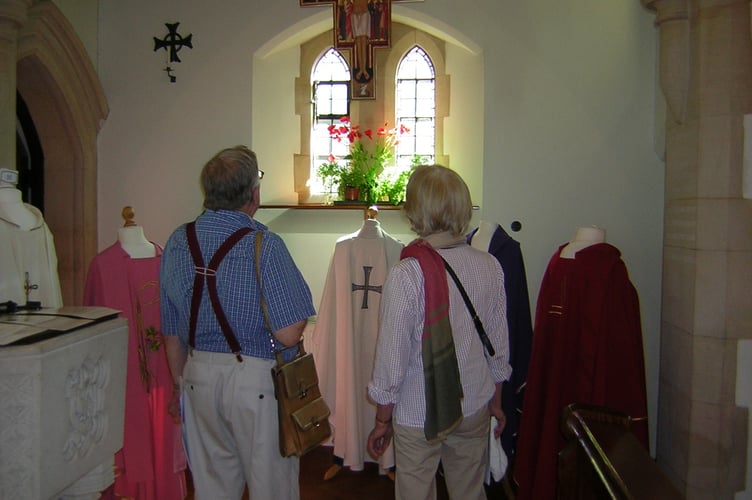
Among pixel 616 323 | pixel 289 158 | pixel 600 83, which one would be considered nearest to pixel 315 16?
pixel 289 158

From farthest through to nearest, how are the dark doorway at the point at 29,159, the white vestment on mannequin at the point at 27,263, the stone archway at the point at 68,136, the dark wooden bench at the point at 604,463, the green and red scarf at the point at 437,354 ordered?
the dark doorway at the point at 29,159 < the stone archway at the point at 68,136 < the white vestment on mannequin at the point at 27,263 < the green and red scarf at the point at 437,354 < the dark wooden bench at the point at 604,463

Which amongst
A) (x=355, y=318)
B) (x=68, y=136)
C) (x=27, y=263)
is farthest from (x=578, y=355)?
(x=68, y=136)

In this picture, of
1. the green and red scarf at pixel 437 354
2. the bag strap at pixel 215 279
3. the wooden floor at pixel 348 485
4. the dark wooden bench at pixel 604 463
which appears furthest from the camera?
the wooden floor at pixel 348 485

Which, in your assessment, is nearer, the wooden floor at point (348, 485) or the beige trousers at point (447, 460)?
the beige trousers at point (447, 460)

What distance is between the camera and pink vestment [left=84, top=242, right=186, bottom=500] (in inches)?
118

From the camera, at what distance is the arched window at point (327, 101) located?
479cm

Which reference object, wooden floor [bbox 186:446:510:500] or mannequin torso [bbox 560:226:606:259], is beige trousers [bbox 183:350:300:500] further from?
mannequin torso [bbox 560:226:606:259]

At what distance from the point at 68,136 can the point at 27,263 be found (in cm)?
184

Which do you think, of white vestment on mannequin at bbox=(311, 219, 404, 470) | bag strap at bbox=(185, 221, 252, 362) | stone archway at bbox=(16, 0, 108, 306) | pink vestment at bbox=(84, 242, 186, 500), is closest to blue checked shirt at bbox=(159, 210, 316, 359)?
bag strap at bbox=(185, 221, 252, 362)

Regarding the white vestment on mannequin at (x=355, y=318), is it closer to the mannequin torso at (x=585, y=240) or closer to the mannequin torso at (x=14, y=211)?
the mannequin torso at (x=585, y=240)

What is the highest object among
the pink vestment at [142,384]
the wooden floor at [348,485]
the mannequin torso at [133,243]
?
the mannequin torso at [133,243]

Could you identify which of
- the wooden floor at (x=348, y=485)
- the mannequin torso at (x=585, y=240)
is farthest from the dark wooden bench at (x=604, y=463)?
the wooden floor at (x=348, y=485)

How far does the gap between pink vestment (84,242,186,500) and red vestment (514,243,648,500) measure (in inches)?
73.5

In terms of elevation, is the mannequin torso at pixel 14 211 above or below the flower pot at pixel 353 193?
below
